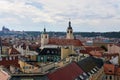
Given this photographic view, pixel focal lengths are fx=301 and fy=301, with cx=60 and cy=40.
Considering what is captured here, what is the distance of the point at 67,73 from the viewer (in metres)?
39.8

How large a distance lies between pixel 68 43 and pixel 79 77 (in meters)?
75.4

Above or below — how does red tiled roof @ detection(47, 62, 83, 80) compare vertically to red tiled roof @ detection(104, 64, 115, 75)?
above

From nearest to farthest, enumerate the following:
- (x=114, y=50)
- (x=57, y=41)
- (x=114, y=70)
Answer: (x=114, y=70)
(x=114, y=50)
(x=57, y=41)

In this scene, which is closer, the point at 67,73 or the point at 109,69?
the point at 67,73

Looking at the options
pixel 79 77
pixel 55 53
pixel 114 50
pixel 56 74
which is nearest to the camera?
pixel 56 74

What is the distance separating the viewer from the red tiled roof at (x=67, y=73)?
116 ft

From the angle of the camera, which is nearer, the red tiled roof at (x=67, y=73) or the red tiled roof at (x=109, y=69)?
the red tiled roof at (x=67, y=73)

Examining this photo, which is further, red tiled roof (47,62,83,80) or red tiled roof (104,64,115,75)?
red tiled roof (104,64,115,75)

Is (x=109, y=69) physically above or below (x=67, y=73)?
below

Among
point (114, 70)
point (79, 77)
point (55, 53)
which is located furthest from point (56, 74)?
point (55, 53)

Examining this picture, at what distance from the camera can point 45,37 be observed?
115000 millimetres

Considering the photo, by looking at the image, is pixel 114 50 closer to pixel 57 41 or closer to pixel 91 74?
pixel 57 41

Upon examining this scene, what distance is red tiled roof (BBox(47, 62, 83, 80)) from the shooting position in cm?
3534

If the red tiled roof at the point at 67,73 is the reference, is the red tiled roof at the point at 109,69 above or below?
below
